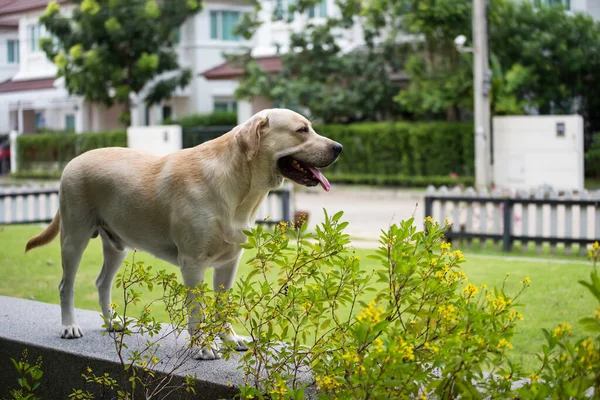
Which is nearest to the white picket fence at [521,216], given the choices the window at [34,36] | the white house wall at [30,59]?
the white house wall at [30,59]

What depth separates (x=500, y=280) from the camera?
8805mm

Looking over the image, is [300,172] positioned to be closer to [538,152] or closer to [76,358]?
[76,358]

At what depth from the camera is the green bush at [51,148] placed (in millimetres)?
33500

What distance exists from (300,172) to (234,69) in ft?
96.2

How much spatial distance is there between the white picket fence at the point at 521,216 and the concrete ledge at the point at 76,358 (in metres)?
7.63

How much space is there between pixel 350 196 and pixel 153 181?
19.8 metres

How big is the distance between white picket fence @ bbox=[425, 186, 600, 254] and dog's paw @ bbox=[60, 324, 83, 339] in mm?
7994

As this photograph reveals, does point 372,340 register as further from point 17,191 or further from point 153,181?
point 17,191

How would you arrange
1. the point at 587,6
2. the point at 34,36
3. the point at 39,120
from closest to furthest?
1. the point at 587,6
2. the point at 34,36
3. the point at 39,120

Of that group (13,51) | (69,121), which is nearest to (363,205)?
(13,51)

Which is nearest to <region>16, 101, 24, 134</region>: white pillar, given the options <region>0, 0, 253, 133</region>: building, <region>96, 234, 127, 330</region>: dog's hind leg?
<region>0, 0, 253, 133</region>: building

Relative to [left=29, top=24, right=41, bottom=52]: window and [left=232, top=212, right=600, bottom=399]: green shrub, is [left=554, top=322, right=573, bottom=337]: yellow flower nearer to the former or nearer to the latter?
[left=232, top=212, right=600, bottom=399]: green shrub

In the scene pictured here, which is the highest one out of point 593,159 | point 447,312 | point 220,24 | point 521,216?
point 220,24

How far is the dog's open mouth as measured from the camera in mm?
4242
